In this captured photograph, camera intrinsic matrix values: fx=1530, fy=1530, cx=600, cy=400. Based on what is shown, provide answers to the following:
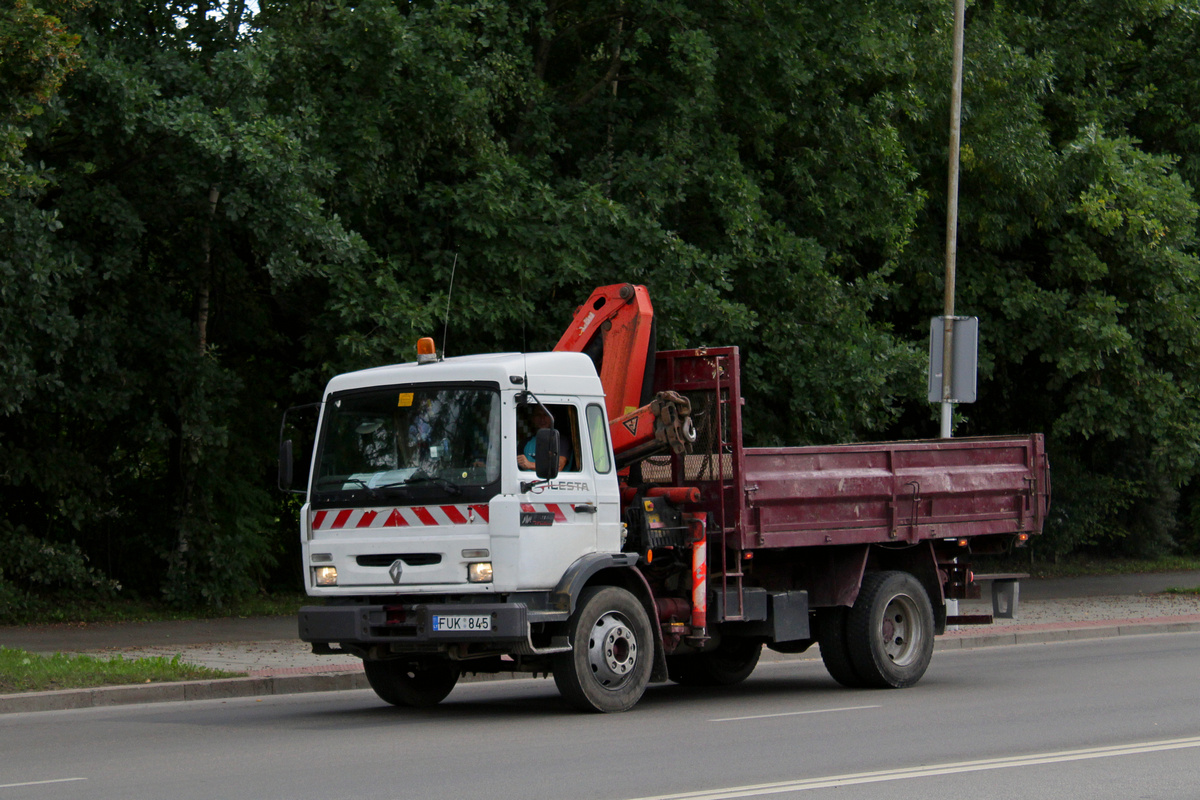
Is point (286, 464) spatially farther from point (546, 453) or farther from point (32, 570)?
point (32, 570)

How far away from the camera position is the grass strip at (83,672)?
13016 mm

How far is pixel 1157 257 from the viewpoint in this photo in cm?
2380

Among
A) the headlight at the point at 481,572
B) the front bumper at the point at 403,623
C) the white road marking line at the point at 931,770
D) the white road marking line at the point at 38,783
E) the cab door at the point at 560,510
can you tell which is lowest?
the white road marking line at the point at 38,783

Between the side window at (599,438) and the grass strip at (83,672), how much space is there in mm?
4426

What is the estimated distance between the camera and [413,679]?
41.3 feet

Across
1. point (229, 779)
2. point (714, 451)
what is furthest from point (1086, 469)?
point (229, 779)

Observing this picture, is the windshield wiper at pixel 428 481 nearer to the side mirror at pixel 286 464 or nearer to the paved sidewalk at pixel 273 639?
the side mirror at pixel 286 464

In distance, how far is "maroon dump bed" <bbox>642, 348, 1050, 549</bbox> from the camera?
1240cm

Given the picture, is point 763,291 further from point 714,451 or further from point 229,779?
point 229,779

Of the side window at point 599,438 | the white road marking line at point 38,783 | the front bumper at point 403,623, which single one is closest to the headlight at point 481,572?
the front bumper at point 403,623

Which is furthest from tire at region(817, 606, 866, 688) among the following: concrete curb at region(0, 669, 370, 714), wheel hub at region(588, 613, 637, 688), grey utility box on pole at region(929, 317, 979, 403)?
grey utility box on pole at region(929, 317, 979, 403)

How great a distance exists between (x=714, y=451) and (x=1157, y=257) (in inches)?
550

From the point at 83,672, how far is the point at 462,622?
4.53 metres

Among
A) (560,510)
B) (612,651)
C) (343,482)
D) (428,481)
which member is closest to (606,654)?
(612,651)
